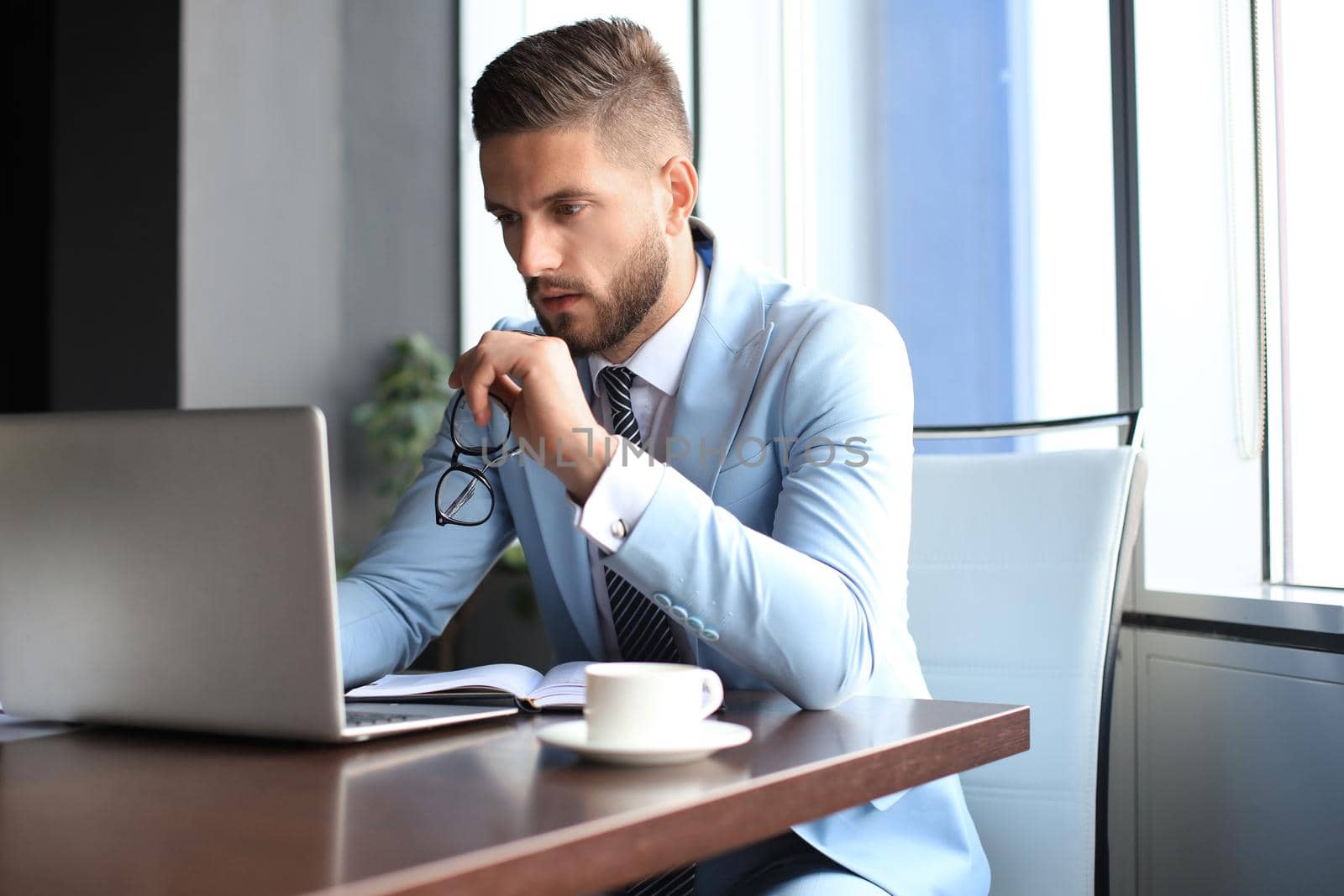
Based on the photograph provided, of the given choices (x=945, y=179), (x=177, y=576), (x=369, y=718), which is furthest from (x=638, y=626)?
(x=945, y=179)

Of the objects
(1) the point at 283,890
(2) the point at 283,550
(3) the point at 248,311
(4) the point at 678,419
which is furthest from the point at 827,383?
(3) the point at 248,311

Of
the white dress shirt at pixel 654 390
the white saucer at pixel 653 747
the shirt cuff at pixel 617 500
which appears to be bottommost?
the white saucer at pixel 653 747

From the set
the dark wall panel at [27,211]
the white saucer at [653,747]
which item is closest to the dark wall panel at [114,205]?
the dark wall panel at [27,211]

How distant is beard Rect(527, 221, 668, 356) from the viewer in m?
1.45

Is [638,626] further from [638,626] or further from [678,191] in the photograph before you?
[678,191]

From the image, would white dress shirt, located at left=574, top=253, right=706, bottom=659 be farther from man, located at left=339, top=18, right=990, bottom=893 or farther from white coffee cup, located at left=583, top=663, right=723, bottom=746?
white coffee cup, located at left=583, top=663, right=723, bottom=746

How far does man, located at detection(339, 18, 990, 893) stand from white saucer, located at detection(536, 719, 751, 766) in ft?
0.69

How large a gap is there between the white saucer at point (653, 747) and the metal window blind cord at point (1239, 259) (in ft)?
4.54

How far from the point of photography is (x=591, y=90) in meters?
1.47

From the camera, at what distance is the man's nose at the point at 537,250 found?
55.6 inches

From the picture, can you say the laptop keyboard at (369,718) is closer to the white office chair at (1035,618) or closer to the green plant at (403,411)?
the white office chair at (1035,618)

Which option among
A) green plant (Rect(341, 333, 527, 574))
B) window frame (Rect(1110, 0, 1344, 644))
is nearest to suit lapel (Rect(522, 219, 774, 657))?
window frame (Rect(1110, 0, 1344, 644))

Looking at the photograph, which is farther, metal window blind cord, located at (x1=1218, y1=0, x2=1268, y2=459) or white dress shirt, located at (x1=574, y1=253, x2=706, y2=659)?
metal window blind cord, located at (x1=1218, y1=0, x2=1268, y2=459)

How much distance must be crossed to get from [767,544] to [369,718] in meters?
0.36
